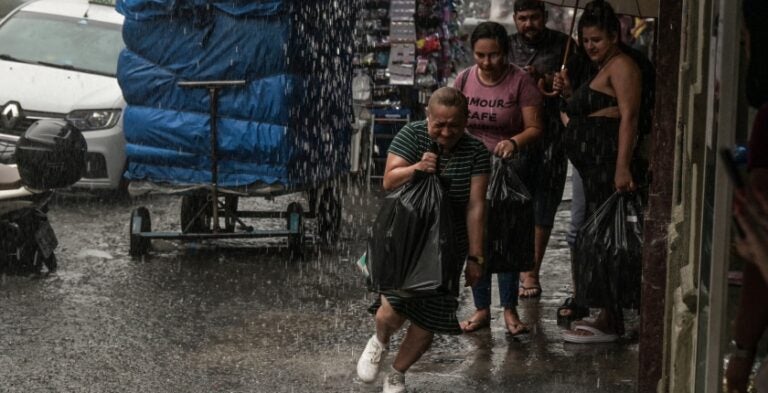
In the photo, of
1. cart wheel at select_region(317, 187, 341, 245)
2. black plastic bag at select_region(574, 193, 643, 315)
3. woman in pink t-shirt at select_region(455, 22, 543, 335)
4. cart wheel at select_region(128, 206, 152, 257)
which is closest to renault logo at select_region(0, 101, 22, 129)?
cart wheel at select_region(128, 206, 152, 257)

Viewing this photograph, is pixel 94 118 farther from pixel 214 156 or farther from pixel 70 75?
pixel 214 156

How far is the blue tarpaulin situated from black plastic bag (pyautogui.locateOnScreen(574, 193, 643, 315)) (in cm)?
331

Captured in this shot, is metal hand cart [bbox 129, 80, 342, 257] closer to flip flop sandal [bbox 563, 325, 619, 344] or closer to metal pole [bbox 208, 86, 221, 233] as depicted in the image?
metal pole [bbox 208, 86, 221, 233]

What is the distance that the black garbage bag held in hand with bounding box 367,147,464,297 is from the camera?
6.83 m

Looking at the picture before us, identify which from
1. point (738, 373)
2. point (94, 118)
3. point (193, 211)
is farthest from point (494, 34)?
point (94, 118)

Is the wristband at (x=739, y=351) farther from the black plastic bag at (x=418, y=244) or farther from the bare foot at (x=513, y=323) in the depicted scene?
the bare foot at (x=513, y=323)

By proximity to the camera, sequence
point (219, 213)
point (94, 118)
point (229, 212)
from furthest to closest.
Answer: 1. point (94, 118)
2. point (219, 213)
3. point (229, 212)

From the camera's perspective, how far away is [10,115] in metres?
12.4

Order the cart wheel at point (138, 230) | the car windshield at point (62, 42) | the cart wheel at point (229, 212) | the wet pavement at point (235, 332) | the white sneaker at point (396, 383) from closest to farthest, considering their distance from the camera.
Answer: the white sneaker at point (396, 383)
the wet pavement at point (235, 332)
the cart wheel at point (138, 230)
the cart wheel at point (229, 212)
the car windshield at point (62, 42)

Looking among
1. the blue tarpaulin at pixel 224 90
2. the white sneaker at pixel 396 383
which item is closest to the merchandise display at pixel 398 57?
the blue tarpaulin at pixel 224 90

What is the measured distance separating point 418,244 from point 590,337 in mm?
1868

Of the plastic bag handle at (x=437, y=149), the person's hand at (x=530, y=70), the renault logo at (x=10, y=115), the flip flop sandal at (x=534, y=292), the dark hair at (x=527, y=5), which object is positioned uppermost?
the dark hair at (x=527, y=5)

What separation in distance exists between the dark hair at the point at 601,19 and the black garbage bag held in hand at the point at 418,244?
1817mm

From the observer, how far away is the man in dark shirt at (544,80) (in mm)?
9148
